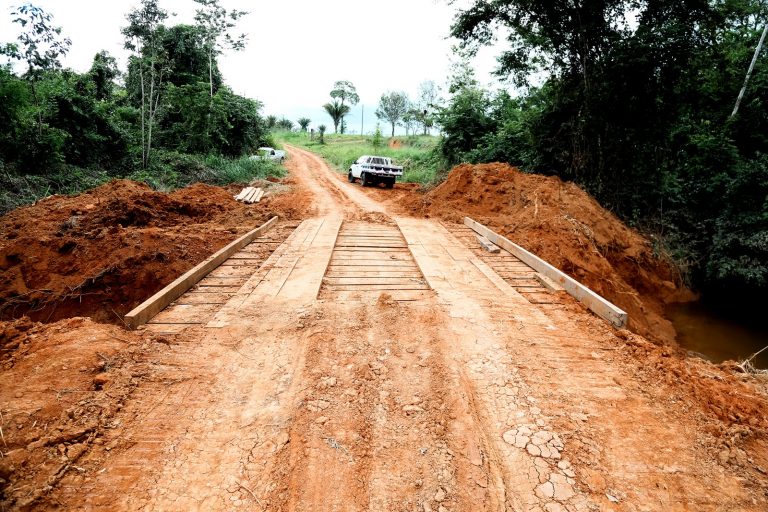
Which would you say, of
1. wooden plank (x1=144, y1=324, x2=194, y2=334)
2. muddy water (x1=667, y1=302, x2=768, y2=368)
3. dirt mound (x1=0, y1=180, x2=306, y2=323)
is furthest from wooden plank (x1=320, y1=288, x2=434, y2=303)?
muddy water (x1=667, y1=302, x2=768, y2=368)

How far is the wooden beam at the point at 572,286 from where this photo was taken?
170 inches

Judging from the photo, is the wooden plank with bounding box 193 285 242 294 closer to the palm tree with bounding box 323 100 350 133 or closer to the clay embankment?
the clay embankment

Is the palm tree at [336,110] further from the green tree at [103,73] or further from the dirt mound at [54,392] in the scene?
the dirt mound at [54,392]

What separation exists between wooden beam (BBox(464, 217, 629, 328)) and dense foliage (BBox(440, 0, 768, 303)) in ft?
16.6

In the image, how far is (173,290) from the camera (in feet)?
14.7

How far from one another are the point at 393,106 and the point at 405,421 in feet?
200

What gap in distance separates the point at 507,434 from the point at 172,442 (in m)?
2.36

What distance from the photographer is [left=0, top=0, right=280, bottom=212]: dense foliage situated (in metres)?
10.5

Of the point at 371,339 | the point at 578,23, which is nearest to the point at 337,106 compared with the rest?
the point at 578,23

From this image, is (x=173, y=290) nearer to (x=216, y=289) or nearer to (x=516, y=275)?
(x=216, y=289)

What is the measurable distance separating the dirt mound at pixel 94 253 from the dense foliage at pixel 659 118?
29.6 feet

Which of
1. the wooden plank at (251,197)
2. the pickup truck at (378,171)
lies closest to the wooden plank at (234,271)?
the wooden plank at (251,197)

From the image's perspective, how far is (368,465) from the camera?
7.98 feet

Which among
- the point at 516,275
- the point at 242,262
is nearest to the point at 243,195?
the point at 242,262
